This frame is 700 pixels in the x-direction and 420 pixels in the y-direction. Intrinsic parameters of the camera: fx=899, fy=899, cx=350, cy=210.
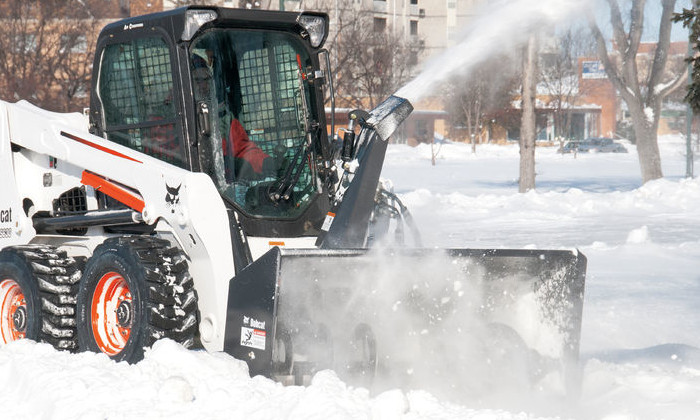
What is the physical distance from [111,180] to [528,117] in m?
16.8

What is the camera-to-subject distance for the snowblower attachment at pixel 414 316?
5.09 meters

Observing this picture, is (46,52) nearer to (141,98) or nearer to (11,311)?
(11,311)

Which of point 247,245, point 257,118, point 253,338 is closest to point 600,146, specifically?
point 257,118

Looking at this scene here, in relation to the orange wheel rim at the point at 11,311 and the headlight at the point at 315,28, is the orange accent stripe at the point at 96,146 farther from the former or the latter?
the headlight at the point at 315,28

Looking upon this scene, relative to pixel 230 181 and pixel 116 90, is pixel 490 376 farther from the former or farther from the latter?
pixel 116 90

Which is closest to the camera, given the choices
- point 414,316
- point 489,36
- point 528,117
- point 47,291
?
point 414,316

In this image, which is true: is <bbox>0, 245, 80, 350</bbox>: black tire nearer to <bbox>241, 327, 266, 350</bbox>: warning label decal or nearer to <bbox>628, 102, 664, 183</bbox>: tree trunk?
<bbox>241, 327, 266, 350</bbox>: warning label decal

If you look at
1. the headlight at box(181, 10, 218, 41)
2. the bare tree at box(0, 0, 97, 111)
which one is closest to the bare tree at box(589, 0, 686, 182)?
the bare tree at box(0, 0, 97, 111)

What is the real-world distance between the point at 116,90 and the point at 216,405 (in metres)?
2.75

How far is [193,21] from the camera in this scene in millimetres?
5645

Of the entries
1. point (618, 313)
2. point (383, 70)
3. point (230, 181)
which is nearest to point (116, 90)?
point (230, 181)

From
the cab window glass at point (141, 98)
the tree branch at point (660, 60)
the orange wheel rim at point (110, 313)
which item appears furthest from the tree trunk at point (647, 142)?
the orange wheel rim at point (110, 313)

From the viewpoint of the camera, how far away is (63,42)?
24.4m

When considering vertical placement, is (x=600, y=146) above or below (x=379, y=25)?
below
